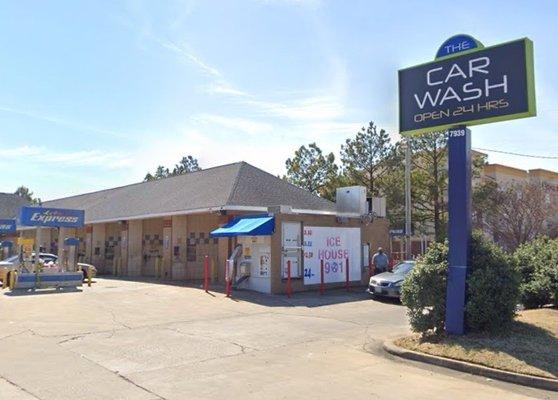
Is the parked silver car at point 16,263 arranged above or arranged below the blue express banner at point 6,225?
below

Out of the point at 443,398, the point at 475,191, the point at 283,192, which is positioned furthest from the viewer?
the point at 475,191

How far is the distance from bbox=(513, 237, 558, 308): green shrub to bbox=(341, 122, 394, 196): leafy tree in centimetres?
2564

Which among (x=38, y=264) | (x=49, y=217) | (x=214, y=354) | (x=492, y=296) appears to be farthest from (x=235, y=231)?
(x=492, y=296)

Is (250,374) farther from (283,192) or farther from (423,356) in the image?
(283,192)

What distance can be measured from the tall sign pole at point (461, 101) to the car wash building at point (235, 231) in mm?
8720

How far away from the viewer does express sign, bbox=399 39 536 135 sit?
31.9ft

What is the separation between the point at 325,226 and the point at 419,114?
9.85m

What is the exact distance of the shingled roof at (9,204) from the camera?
47.5 meters

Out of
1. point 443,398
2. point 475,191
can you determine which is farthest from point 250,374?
point 475,191

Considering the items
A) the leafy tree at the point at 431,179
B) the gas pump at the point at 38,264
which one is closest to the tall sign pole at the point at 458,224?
the gas pump at the point at 38,264

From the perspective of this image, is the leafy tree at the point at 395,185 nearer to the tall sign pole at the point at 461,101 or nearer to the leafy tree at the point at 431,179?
the leafy tree at the point at 431,179

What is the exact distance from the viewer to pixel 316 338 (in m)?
10.9

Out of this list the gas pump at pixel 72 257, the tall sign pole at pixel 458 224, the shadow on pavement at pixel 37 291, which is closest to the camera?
the tall sign pole at pixel 458 224

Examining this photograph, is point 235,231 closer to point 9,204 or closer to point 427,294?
point 427,294
